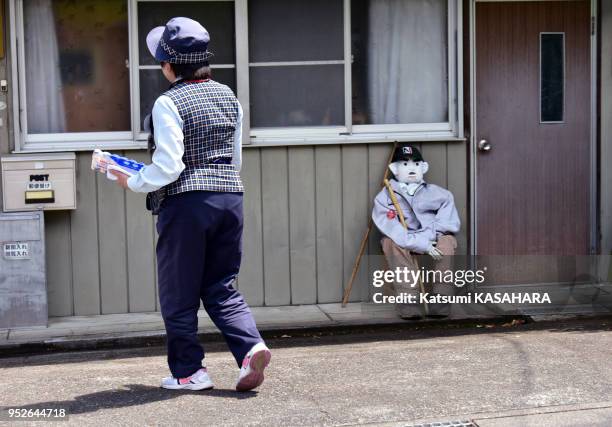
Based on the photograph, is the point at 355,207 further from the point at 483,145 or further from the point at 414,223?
the point at 483,145

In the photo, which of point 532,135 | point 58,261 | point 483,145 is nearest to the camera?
point 58,261

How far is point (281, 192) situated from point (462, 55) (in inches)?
74.3

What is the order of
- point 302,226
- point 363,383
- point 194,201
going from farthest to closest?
point 302,226
point 363,383
point 194,201

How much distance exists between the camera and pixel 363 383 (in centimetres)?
588

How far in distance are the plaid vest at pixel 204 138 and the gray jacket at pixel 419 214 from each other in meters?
2.60

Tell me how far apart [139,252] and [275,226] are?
1.10 metres

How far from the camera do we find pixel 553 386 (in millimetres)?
5730

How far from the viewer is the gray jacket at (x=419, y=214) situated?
7871 mm

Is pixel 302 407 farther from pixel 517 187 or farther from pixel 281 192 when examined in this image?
pixel 517 187

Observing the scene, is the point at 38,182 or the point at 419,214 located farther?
the point at 419,214

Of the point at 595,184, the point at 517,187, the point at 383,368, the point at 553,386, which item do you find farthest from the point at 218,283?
the point at 595,184

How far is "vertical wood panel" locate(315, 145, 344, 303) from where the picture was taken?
26.9 ft

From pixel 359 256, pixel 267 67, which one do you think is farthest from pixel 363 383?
pixel 267 67

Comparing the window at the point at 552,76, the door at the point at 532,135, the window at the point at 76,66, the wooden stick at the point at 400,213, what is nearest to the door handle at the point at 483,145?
Result: the door at the point at 532,135
